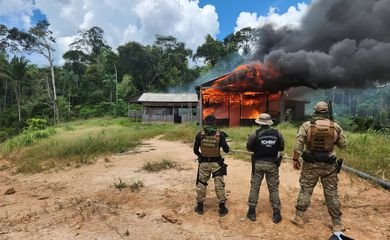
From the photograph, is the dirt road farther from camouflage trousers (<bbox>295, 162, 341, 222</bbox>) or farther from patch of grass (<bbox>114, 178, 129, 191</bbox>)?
camouflage trousers (<bbox>295, 162, 341, 222</bbox>)

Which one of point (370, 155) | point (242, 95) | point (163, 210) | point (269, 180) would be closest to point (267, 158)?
point (269, 180)

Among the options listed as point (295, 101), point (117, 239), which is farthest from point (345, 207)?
point (295, 101)

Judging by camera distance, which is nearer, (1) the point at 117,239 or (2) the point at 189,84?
(1) the point at 117,239

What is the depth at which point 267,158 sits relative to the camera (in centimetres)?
508

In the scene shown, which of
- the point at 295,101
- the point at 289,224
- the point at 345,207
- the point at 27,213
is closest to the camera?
the point at 289,224

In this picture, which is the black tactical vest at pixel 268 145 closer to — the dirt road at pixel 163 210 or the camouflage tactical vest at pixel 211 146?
the camouflage tactical vest at pixel 211 146

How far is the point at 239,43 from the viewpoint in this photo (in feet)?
158

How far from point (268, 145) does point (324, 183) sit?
3.26 ft

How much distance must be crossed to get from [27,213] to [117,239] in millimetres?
2520

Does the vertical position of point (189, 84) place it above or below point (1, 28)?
below

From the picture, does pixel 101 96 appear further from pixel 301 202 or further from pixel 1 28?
pixel 301 202

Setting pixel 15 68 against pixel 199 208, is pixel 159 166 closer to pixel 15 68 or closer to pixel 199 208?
pixel 199 208

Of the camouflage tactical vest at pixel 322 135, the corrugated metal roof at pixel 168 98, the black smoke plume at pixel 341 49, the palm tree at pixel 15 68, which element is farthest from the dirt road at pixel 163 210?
the palm tree at pixel 15 68

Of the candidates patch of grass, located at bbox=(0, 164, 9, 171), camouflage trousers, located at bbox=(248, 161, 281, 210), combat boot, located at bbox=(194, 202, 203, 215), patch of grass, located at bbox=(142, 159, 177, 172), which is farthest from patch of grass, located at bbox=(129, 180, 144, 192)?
patch of grass, located at bbox=(0, 164, 9, 171)
